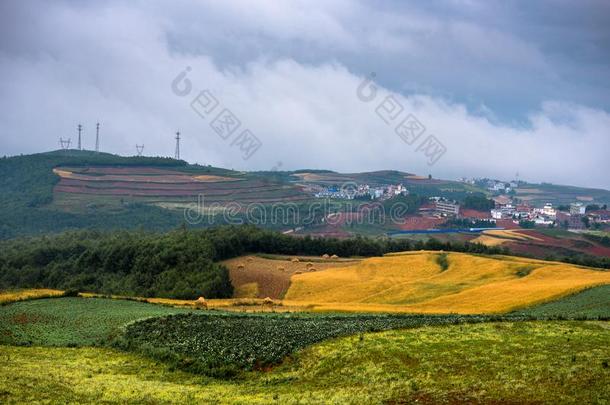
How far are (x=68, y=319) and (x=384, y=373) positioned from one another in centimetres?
3334

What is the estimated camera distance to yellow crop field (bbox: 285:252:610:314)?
67.8m

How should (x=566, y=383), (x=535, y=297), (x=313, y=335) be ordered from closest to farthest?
(x=566, y=383)
(x=313, y=335)
(x=535, y=297)

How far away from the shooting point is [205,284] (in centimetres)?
8900

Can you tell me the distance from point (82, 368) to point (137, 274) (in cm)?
5905

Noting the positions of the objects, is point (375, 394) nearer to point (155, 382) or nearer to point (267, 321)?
point (155, 382)

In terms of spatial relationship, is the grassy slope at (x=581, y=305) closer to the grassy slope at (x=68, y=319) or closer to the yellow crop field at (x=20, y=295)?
the grassy slope at (x=68, y=319)

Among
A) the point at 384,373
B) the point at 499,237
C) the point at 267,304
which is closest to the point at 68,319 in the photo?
the point at 267,304

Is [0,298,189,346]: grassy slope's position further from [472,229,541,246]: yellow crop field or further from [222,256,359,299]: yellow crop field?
[472,229,541,246]: yellow crop field

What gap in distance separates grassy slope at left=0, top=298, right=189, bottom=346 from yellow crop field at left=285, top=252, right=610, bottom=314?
19.2m

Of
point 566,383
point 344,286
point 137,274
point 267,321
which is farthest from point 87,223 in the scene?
point 566,383

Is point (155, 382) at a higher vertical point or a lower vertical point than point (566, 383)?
lower

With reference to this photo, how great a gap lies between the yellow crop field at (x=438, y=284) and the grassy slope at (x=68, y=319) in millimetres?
19166

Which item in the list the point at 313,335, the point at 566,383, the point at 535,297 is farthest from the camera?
the point at 535,297

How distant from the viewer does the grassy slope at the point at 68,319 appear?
50.0 meters
